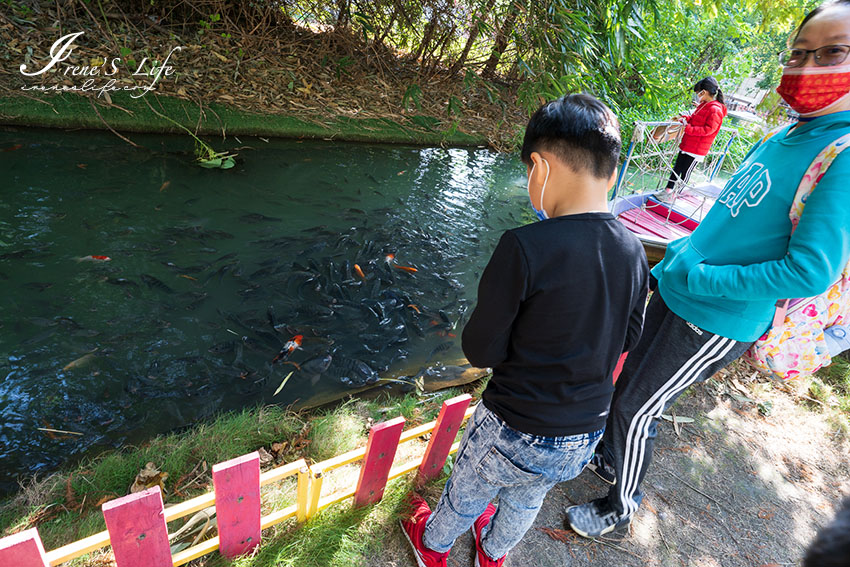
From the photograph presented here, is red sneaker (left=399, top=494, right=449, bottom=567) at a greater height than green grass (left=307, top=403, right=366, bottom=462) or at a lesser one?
greater

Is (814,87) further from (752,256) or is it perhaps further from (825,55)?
(752,256)

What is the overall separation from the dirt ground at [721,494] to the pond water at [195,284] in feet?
6.48

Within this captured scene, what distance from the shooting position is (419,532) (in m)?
2.17

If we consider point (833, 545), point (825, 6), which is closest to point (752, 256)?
point (825, 6)

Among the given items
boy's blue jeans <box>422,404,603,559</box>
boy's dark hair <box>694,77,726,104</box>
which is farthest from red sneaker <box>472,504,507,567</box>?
boy's dark hair <box>694,77,726,104</box>

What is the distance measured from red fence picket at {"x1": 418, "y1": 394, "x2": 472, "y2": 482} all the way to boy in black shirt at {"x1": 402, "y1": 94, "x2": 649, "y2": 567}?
1.77 feet

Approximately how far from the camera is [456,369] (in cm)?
429

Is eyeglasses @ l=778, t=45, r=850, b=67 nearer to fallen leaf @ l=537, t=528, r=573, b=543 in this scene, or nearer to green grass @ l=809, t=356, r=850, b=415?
fallen leaf @ l=537, t=528, r=573, b=543

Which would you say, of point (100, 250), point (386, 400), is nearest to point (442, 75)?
point (100, 250)

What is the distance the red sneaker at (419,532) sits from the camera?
2082mm

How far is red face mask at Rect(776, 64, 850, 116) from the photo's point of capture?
1.56 meters

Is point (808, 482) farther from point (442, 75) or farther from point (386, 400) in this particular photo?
point (442, 75)

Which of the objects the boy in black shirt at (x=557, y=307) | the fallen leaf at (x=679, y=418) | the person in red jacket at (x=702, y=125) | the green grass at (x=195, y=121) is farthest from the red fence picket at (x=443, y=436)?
the person in red jacket at (x=702, y=125)

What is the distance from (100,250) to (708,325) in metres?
5.50
